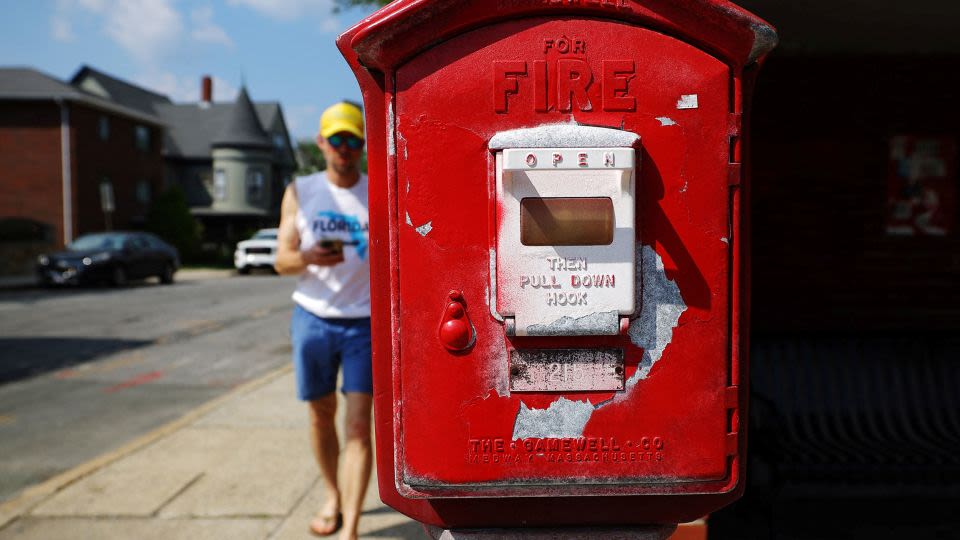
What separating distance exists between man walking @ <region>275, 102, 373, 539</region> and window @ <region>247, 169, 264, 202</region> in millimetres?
38930

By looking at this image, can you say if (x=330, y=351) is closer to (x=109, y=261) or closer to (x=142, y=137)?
(x=109, y=261)

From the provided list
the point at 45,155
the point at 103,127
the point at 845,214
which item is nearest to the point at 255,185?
the point at 103,127

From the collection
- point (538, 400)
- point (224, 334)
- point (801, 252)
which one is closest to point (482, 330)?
point (538, 400)

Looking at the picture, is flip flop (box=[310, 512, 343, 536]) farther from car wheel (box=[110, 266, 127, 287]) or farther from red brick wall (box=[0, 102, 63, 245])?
red brick wall (box=[0, 102, 63, 245])

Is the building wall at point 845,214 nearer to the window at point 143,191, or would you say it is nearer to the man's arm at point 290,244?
the man's arm at point 290,244

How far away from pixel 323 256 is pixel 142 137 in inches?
1311

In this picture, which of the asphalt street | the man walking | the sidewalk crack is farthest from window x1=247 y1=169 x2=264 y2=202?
the man walking

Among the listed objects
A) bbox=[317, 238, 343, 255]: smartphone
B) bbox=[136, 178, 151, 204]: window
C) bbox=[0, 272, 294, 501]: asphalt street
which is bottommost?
bbox=[0, 272, 294, 501]: asphalt street

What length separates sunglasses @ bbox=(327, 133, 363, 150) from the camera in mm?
3197

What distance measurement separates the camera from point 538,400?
1.98 meters

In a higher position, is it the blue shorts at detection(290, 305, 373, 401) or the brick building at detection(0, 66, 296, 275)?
the brick building at detection(0, 66, 296, 275)

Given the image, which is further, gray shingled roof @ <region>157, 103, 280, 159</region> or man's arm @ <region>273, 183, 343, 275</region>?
gray shingled roof @ <region>157, 103, 280, 159</region>

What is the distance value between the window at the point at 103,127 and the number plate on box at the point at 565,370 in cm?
3069

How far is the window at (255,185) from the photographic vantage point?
4038cm
